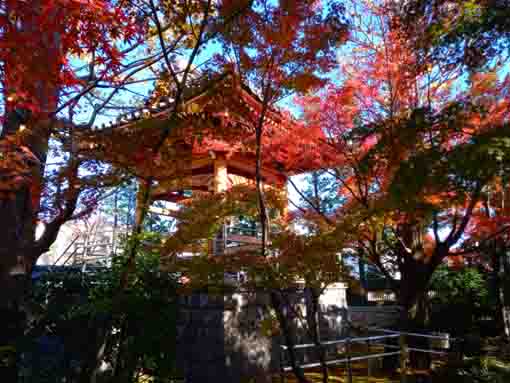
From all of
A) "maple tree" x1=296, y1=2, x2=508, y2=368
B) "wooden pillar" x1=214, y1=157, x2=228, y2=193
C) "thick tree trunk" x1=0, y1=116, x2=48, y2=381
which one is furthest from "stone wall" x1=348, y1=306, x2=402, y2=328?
"thick tree trunk" x1=0, y1=116, x2=48, y2=381

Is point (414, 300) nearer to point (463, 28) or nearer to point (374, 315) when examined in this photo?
point (463, 28)

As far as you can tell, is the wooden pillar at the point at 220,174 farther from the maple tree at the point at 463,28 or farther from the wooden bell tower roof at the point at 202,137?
the maple tree at the point at 463,28

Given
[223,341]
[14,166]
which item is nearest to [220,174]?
[223,341]

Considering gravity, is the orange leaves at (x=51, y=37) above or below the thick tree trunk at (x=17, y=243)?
above

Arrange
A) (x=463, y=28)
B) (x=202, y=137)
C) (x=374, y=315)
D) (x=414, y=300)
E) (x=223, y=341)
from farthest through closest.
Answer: (x=374, y=315) < (x=414, y=300) < (x=223, y=341) < (x=202, y=137) < (x=463, y=28)

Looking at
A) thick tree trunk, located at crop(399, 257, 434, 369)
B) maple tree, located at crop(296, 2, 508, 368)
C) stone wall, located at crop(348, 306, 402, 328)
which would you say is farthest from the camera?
stone wall, located at crop(348, 306, 402, 328)

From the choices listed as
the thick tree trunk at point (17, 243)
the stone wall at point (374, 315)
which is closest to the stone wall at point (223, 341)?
the thick tree trunk at point (17, 243)

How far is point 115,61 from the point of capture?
4199mm

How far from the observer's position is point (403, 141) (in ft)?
13.6

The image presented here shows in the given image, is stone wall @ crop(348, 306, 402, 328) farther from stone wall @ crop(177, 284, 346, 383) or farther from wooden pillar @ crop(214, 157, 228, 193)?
wooden pillar @ crop(214, 157, 228, 193)

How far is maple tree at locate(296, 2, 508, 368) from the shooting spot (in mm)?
3668

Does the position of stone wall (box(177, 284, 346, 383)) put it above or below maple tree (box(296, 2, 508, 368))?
below

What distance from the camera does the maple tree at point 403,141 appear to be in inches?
144

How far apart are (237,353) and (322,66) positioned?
4.43 metres
